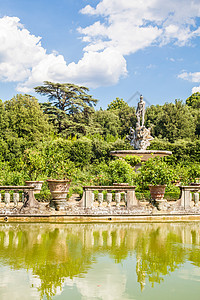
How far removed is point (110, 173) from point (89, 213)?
5.23 meters

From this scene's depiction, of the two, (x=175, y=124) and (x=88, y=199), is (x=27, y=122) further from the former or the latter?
(x=88, y=199)

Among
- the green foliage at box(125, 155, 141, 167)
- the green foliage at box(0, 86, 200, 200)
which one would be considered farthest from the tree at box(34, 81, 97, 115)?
the green foliage at box(125, 155, 141, 167)

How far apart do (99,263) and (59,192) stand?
5.05 metres

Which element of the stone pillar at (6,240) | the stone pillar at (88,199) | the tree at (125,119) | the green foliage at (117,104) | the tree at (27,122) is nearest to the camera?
the stone pillar at (6,240)

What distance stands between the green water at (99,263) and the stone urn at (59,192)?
153 centimetres

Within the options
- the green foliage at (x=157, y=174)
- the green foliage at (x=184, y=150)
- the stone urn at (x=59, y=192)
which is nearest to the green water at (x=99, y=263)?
the stone urn at (x=59, y=192)

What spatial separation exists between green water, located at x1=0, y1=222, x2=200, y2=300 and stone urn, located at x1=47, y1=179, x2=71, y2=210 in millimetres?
1530

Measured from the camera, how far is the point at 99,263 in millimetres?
6258

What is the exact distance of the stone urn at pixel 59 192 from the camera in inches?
435

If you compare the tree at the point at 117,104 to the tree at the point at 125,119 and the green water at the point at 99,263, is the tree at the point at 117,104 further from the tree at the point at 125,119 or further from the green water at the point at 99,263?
the green water at the point at 99,263

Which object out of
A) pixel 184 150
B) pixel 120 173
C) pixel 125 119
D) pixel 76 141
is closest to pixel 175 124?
pixel 184 150

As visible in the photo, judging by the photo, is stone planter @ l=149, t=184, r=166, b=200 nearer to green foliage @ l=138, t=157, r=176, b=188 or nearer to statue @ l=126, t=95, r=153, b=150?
green foliage @ l=138, t=157, r=176, b=188

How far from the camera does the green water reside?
16.1 feet

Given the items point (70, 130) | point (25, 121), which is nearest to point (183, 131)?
point (70, 130)
